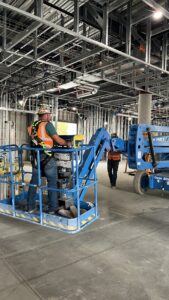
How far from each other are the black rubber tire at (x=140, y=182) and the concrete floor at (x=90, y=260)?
7.01 feet

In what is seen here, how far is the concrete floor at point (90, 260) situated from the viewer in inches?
102

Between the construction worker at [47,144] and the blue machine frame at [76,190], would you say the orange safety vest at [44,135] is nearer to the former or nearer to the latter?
the construction worker at [47,144]

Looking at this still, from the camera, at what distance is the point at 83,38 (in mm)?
5059

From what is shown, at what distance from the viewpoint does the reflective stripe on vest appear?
4176mm

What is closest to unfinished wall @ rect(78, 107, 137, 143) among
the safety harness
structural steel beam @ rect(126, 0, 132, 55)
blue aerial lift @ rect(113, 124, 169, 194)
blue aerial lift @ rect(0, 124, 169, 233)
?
blue aerial lift @ rect(0, 124, 169, 233)

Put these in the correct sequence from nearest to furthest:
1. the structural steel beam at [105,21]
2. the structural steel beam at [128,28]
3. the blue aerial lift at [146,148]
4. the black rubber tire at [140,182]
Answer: the structural steel beam at [105,21] → the structural steel beam at [128,28] → the blue aerial lift at [146,148] → the black rubber tire at [140,182]

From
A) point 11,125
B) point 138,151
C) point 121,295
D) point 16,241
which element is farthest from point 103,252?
point 11,125

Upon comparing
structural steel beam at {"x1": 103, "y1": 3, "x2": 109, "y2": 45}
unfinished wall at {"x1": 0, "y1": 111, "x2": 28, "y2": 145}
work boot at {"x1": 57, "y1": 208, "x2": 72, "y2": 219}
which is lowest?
work boot at {"x1": 57, "y1": 208, "x2": 72, "y2": 219}

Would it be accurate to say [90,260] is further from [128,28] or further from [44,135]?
[128,28]

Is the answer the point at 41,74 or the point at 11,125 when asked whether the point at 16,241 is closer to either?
the point at 41,74

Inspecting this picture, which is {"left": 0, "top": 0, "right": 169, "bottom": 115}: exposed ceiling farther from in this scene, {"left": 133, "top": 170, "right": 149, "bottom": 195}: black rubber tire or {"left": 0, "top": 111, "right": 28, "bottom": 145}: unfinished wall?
{"left": 133, "top": 170, "right": 149, "bottom": 195}: black rubber tire

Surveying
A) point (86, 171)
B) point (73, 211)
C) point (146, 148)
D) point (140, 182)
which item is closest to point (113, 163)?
point (140, 182)

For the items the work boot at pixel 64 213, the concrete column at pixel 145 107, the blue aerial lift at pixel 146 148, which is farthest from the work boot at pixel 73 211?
the concrete column at pixel 145 107

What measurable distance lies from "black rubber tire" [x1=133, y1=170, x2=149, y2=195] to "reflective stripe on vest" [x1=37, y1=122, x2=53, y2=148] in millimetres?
4168
